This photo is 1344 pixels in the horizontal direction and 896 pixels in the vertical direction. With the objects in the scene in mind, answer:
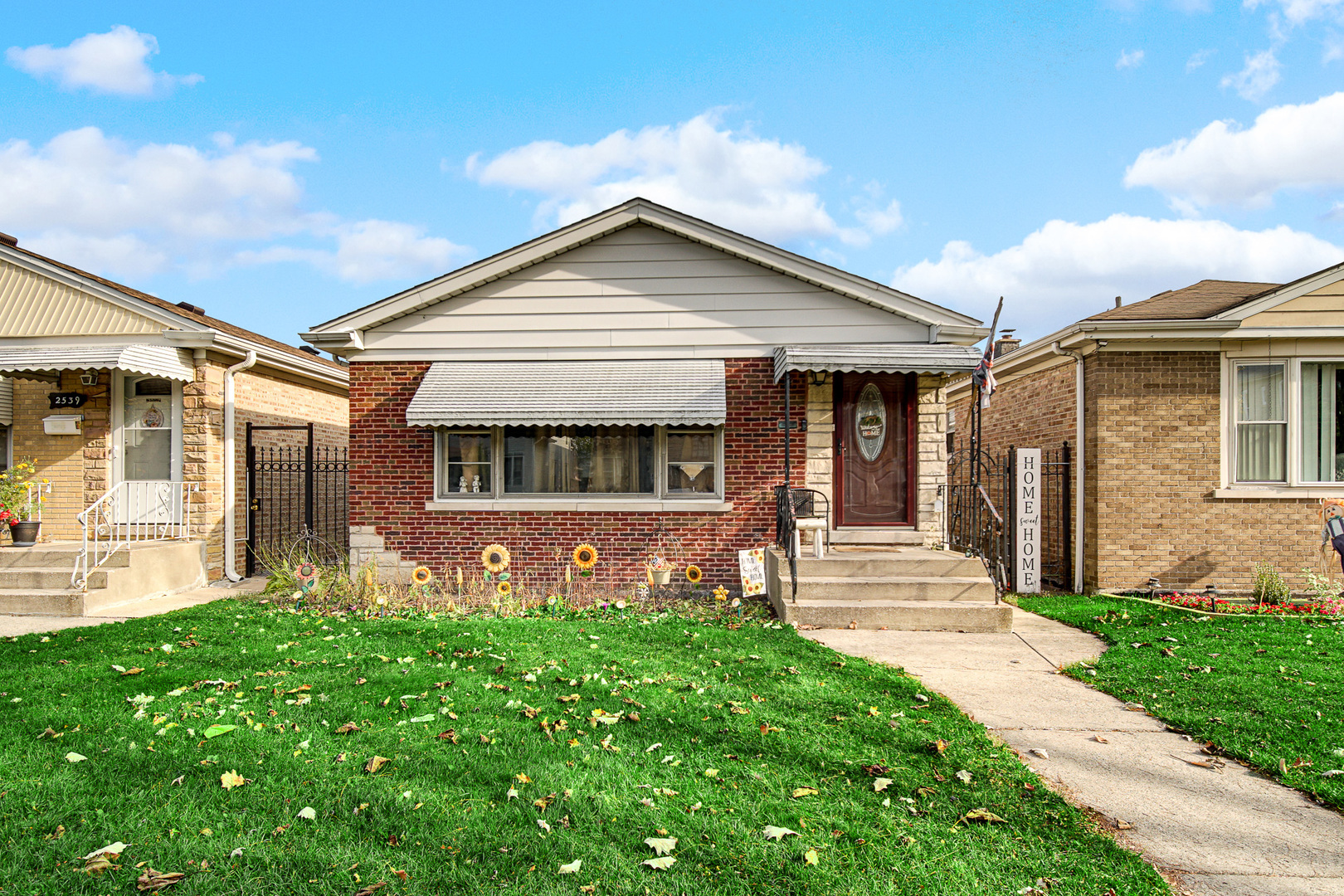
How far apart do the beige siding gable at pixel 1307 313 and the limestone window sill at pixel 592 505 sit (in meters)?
7.41

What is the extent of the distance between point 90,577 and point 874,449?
32.4ft

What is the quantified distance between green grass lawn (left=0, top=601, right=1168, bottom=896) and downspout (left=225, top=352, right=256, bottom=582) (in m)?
4.77

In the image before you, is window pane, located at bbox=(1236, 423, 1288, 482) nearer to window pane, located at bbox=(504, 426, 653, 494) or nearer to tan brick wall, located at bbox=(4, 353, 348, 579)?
window pane, located at bbox=(504, 426, 653, 494)

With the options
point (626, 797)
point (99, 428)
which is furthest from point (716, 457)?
point (99, 428)

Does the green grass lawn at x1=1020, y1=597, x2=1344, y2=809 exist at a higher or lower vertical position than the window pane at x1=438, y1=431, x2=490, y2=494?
lower

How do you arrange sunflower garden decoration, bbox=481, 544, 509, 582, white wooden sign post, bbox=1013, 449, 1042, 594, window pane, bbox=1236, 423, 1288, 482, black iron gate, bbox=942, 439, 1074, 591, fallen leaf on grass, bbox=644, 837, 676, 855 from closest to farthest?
1. fallen leaf on grass, bbox=644, 837, 676, 855
2. sunflower garden decoration, bbox=481, 544, 509, 582
3. window pane, bbox=1236, 423, 1288, 482
4. black iron gate, bbox=942, 439, 1074, 591
5. white wooden sign post, bbox=1013, 449, 1042, 594

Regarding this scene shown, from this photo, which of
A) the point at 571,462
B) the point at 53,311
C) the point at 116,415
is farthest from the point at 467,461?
the point at 53,311

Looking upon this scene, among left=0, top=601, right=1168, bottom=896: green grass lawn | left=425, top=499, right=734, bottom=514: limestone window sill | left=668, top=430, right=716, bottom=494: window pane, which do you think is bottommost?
left=0, top=601, right=1168, bottom=896: green grass lawn

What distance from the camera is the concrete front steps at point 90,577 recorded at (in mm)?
8711

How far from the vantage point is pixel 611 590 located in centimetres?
951

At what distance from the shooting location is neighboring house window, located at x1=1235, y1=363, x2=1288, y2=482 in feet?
32.1

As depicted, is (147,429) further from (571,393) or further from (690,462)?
(690,462)

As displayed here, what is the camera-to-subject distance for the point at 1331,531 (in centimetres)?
900

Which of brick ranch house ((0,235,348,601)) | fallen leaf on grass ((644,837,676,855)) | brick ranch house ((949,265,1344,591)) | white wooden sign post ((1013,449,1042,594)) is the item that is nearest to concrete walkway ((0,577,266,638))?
brick ranch house ((0,235,348,601))
